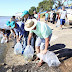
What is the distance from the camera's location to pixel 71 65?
123 inches

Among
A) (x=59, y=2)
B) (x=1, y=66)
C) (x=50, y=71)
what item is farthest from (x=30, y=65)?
(x=59, y=2)

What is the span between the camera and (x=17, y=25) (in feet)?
12.6

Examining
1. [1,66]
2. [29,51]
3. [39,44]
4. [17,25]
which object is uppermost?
[17,25]

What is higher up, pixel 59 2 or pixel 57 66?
pixel 59 2

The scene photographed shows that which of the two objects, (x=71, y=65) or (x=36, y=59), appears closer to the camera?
(x=71, y=65)

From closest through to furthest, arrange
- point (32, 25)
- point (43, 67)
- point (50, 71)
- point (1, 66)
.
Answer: point (32, 25)
point (50, 71)
point (43, 67)
point (1, 66)

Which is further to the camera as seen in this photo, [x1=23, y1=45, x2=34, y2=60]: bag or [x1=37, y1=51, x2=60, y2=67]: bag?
[x1=23, y1=45, x2=34, y2=60]: bag

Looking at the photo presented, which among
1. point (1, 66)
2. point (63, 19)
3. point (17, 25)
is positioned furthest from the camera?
Result: point (63, 19)

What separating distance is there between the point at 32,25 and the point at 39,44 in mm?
885

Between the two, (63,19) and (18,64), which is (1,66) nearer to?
(18,64)

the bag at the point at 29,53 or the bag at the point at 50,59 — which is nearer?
the bag at the point at 50,59

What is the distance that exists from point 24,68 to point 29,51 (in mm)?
547

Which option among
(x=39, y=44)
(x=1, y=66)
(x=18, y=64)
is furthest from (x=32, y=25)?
(x=1, y=66)

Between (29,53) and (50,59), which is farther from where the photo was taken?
(29,53)
